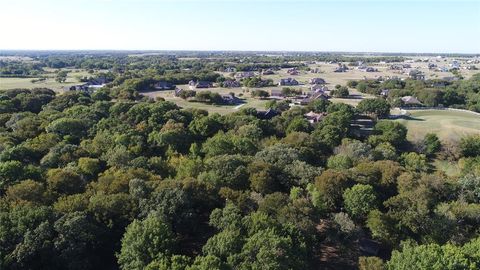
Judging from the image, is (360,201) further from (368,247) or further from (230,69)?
(230,69)

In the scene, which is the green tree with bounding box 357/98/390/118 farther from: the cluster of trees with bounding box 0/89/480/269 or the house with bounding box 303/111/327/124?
the cluster of trees with bounding box 0/89/480/269

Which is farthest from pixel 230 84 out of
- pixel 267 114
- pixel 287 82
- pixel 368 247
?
pixel 368 247

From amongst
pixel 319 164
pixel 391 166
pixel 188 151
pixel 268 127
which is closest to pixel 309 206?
pixel 391 166

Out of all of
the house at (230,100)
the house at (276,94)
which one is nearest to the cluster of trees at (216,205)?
the house at (230,100)

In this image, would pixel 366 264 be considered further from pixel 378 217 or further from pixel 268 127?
pixel 268 127

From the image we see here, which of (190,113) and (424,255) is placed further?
(190,113)

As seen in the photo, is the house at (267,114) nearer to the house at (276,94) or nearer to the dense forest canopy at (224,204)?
the dense forest canopy at (224,204)

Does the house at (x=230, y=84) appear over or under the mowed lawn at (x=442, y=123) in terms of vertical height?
over
